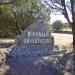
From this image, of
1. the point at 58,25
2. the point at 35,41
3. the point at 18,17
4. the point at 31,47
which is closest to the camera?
the point at 31,47

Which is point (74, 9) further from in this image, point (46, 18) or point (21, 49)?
point (46, 18)

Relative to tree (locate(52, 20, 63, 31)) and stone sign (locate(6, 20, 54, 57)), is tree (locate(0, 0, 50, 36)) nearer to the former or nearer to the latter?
stone sign (locate(6, 20, 54, 57))

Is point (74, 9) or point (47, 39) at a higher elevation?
point (74, 9)

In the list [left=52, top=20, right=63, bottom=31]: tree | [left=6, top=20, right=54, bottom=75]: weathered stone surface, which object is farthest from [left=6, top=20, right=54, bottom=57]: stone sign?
[left=52, top=20, right=63, bottom=31]: tree

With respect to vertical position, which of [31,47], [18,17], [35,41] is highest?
[18,17]

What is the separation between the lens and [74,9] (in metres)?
10.6

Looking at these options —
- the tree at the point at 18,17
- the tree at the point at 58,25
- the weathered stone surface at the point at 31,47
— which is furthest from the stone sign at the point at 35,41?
the tree at the point at 58,25

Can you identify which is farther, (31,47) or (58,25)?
(58,25)

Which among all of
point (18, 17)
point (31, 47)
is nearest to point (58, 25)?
point (18, 17)

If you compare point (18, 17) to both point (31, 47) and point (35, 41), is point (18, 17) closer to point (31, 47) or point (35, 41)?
point (35, 41)

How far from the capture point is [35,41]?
31.2 ft

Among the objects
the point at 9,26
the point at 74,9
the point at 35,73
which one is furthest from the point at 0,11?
the point at 35,73

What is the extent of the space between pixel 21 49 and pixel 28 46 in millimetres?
265

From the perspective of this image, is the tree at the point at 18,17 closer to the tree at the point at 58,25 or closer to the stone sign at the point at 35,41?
the stone sign at the point at 35,41
